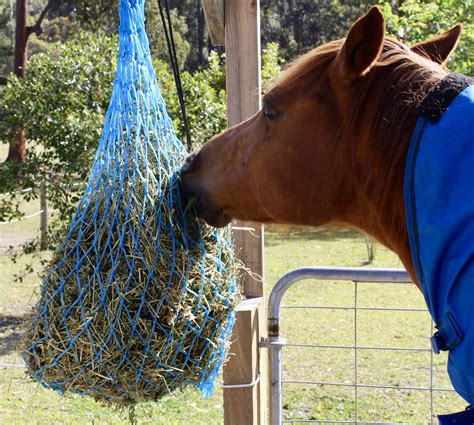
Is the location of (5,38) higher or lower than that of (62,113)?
higher

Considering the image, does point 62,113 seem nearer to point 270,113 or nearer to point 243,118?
point 243,118

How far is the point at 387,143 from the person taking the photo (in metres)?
1.73

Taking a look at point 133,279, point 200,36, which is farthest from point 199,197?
point 200,36

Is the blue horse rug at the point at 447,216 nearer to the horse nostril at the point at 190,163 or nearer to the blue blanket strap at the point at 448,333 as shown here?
the blue blanket strap at the point at 448,333

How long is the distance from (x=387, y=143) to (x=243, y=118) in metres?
0.97

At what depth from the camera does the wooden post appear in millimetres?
2578

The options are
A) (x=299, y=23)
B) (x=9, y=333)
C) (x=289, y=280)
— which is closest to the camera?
(x=289, y=280)

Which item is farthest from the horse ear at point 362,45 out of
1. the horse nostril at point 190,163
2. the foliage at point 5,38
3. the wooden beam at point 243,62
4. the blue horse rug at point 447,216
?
the foliage at point 5,38

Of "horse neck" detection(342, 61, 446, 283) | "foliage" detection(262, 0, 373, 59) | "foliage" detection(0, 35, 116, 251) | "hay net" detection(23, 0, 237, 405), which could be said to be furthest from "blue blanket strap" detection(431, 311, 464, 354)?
"foliage" detection(262, 0, 373, 59)

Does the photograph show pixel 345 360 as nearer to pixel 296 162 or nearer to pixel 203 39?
pixel 296 162

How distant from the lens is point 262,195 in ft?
6.79

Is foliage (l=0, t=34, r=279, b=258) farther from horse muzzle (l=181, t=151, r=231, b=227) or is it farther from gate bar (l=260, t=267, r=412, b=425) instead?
horse muzzle (l=181, t=151, r=231, b=227)

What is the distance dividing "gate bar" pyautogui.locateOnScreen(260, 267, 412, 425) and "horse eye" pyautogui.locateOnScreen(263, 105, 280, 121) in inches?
34.3

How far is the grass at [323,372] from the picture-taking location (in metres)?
5.08
